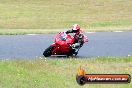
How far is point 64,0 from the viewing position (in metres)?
41.5

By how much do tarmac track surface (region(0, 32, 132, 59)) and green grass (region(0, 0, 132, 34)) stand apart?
658 centimetres

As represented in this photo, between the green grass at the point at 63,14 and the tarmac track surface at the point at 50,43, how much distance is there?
658cm

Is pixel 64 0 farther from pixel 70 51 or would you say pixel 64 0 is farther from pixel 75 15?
pixel 70 51

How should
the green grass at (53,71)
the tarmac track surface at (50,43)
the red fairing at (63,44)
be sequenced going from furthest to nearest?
the tarmac track surface at (50,43) → the red fairing at (63,44) → the green grass at (53,71)

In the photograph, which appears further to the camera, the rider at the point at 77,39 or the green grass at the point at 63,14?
the green grass at the point at 63,14

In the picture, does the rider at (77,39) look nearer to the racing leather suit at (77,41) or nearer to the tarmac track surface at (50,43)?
the racing leather suit at (77,41)

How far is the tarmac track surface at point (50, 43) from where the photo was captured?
14891 millimetres

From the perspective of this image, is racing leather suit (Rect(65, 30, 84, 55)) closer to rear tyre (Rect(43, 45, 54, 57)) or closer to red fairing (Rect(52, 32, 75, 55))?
red fairing (Rect(52, 32, 75, 55))

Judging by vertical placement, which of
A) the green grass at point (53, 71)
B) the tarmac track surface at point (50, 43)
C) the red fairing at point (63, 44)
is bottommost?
the tarmac track surface at point (50, 43)

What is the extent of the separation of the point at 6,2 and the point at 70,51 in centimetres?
2683

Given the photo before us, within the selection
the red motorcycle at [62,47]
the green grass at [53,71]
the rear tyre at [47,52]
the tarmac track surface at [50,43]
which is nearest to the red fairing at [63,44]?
the red motorcycle at [62,47]

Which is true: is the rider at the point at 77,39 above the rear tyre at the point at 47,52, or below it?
above

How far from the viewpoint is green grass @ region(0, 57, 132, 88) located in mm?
8711

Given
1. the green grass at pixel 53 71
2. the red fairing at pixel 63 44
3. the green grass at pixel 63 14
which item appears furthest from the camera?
the green grass at pixel 63 14
